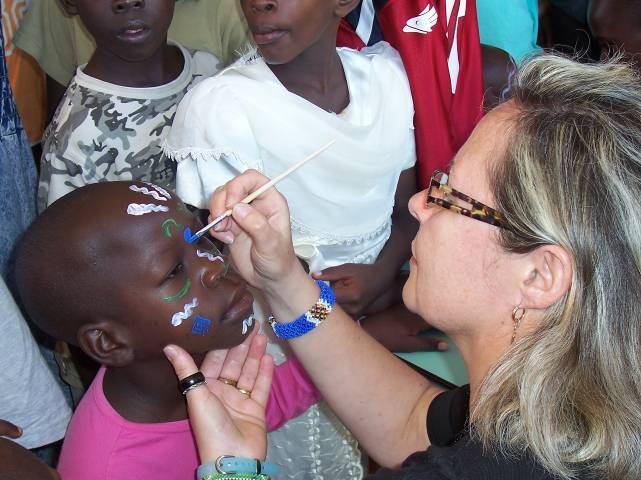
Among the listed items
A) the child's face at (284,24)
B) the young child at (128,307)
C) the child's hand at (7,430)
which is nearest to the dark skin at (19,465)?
the child's hand at (7,430)

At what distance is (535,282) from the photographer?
102 centimetres

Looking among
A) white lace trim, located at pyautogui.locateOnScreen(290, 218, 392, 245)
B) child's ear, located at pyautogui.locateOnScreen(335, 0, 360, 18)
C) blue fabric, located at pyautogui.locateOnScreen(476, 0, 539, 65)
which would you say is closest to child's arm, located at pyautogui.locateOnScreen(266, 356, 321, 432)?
white lace trim, located at pyautogui.locateOnScreen(290, 218, 392, 245)

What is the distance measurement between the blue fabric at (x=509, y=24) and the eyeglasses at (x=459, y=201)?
1038 millimetres

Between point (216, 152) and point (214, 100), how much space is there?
0.33 ft

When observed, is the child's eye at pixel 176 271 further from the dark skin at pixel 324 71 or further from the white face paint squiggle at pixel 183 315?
the dark skin at pixel 324 71

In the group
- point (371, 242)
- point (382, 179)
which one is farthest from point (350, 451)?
point (382, 179)

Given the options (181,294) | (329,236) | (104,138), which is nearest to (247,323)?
(181,294)

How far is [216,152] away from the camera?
1337mm

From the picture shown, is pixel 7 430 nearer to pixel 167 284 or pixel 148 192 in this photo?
pixel 167 284

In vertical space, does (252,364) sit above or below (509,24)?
below

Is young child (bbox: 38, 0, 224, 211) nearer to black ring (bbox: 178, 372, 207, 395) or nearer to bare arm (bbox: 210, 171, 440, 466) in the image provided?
bare arm (bbox: 210, 171, 440, 466)

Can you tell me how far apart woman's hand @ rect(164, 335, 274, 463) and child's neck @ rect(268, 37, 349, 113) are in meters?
0.54

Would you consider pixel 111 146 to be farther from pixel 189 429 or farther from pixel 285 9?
pixel 189 429

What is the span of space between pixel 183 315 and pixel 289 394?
0.39m
